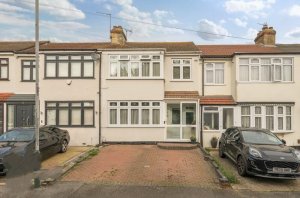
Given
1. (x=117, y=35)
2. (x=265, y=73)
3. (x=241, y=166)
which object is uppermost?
(x=117, y=35)

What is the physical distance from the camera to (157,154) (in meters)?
16.7

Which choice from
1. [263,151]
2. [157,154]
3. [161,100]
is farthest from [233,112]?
[263,151]

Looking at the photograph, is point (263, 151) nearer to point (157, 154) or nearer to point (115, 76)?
point (157, 154)

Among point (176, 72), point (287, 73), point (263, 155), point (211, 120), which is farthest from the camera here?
point (176, 72)

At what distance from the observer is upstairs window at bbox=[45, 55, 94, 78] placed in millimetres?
20828

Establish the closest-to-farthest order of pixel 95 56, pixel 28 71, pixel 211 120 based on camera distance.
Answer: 1. pixel 95 56
2. pixel 28 71
3. pixel 211 120

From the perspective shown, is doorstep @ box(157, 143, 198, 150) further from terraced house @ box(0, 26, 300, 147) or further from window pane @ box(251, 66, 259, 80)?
window pane @ box(251, 66, 259, 80)

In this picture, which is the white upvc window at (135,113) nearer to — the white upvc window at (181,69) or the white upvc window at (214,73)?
the white upvc window at (181,69)

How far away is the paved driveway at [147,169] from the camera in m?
11.2

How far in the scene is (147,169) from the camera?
13000 mm

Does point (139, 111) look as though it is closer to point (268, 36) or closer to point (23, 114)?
point (23, 114)

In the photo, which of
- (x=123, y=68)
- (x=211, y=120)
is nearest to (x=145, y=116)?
(x=123, y=68)

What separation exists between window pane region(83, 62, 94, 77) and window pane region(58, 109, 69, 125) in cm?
253

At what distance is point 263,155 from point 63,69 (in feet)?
44.8
